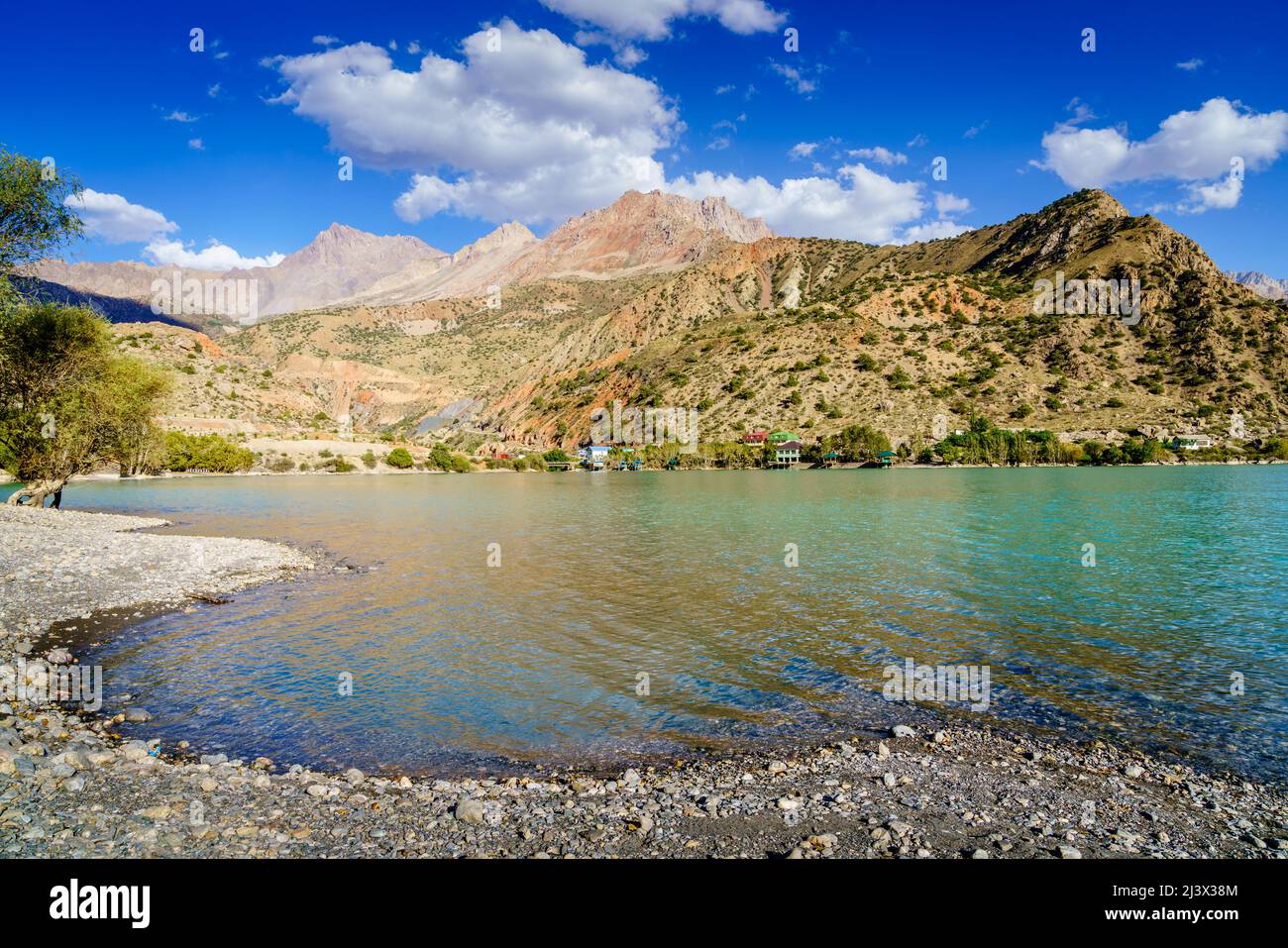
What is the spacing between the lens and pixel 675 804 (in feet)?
28.1

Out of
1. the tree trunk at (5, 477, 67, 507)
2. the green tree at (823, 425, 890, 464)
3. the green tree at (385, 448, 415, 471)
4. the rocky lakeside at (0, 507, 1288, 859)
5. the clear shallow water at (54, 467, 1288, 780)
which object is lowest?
the clear shallow water at (54, 467, 1288, 780)

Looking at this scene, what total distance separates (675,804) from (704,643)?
30.5 feet

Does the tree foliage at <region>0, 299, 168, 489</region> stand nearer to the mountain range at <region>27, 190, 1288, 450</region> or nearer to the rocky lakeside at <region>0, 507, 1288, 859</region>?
the rocky lakeside at <region>0, 507, 1288, 859</region>

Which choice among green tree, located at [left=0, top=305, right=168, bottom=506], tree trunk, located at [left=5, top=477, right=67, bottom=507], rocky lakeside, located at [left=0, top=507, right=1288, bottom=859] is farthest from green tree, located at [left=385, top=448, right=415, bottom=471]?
rocky lakeside, located at [left=0, top=507, right=1288, bottom=859]

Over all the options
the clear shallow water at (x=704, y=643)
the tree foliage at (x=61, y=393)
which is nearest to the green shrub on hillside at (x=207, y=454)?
the tree foliage at (x=61, y=393)

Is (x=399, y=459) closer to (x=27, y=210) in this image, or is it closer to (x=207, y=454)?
(x=207, y=454)

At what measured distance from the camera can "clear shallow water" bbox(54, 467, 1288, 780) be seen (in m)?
11.8

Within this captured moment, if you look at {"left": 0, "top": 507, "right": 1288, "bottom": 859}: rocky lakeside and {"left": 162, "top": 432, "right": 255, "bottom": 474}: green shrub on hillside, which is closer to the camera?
{"left": 0, "top": 507, "right": 1288, "bottom": 859}: rocky lakeside

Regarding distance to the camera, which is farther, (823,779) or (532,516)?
(532,516)

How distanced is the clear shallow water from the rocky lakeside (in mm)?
1243

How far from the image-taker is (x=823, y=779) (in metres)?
9.51
